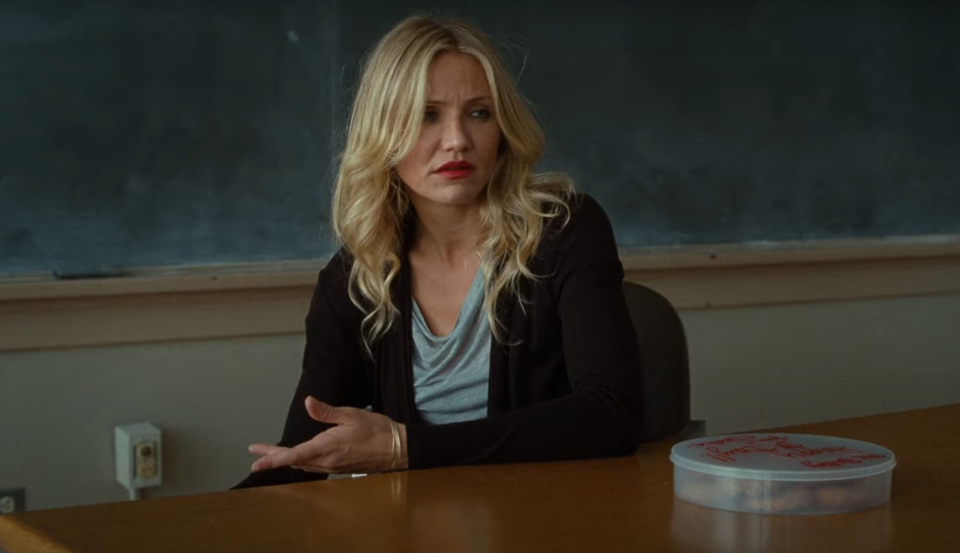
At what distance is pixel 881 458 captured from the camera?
1.52 m

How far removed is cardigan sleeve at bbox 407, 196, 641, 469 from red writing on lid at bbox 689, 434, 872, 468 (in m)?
0.21

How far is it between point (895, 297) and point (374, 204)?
1.89 meters

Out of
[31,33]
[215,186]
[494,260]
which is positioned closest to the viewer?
[494,260]

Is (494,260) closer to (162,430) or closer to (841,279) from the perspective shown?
(162,430)

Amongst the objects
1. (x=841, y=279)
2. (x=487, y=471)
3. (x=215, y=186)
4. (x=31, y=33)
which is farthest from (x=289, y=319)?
(x=841, y=279)

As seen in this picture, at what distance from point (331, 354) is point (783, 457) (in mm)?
834

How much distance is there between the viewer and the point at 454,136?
6.84 ft

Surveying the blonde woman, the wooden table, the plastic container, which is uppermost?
the blonde woman

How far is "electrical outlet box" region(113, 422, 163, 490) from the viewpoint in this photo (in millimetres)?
2666

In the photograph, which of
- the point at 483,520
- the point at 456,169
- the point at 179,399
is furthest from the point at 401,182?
the point at 483,520

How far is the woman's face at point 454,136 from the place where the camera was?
82.4 inches

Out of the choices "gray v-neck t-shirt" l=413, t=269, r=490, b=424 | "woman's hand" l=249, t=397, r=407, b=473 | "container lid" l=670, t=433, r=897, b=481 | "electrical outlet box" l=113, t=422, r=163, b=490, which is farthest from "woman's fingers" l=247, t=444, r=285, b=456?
"electrical outlet box" l=113, t=422, r=163, b=490

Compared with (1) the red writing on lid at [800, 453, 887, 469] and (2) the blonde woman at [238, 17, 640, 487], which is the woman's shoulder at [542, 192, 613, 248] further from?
(1) the red writing on lid at [800, 453, 887, 469]

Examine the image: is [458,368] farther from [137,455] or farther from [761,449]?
[137,455]
